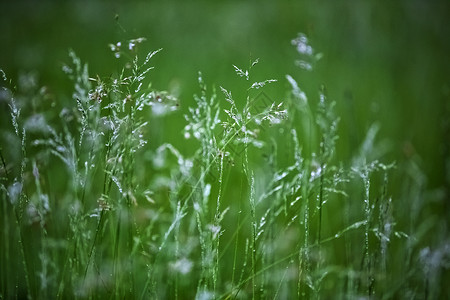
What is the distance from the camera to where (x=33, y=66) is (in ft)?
12.5

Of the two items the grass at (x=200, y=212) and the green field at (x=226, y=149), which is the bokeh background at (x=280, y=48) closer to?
the green field at (x=226, y=149)

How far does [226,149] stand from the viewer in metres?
2.23

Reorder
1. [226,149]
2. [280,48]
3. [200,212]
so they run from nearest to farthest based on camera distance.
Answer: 1. [200,212]
2. [226,149]
3. [280,48]

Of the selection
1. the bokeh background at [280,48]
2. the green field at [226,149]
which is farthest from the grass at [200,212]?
the bokeh background at [280,48]

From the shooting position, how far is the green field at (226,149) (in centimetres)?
145

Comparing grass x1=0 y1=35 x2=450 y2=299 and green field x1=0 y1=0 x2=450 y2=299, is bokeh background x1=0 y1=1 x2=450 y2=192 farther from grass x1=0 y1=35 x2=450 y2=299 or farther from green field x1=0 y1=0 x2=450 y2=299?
grass x1=0 y1=35 x2=450 y2=299

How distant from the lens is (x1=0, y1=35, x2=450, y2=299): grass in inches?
55.5

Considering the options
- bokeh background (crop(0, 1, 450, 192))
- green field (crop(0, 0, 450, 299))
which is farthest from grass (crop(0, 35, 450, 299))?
bokeh background (crop(0, 1, 450, 192))

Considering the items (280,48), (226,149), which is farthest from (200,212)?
(280,48)

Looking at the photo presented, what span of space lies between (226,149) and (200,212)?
0.71 m

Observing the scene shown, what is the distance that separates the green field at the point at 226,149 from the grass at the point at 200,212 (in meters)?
0.02

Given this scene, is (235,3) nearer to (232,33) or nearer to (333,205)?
(232,33)

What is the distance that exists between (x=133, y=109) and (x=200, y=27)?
357cm

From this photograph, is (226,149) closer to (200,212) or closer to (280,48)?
(200,212)
